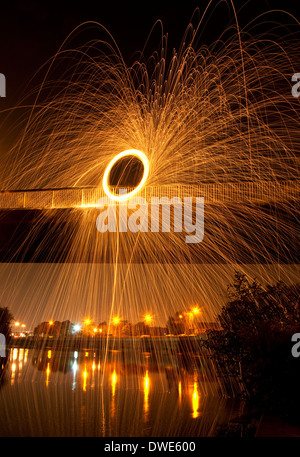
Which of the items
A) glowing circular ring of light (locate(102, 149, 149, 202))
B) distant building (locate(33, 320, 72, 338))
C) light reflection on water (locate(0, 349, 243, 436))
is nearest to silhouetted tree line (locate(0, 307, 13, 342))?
light reflection on water (locate(0, 349, 243, 436))

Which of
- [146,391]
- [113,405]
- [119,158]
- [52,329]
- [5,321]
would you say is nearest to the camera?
[113,405]

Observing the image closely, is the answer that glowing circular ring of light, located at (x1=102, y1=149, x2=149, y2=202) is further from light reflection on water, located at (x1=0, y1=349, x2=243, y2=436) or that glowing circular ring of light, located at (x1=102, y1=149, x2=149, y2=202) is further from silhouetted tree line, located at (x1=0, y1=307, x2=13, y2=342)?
silhouetted tree line, located at (x1=0, y1=307, x2=13, y2=342)

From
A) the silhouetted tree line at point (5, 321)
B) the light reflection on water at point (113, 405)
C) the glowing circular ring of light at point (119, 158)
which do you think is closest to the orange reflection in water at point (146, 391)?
the light reflection on water at point (113, 405)

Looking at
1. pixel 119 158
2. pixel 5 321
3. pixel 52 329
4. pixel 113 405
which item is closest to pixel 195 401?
pixel 113 405

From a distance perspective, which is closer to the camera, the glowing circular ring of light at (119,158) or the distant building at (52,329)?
the glowing circular ring of light at (119,158)

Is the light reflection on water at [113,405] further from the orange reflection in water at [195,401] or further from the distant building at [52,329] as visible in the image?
the distant building at [52,329]

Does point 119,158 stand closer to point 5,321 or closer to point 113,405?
point 113,405

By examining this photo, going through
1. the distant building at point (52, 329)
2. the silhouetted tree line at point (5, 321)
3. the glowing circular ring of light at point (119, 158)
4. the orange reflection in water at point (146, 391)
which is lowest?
the distant building at point (52, 329)

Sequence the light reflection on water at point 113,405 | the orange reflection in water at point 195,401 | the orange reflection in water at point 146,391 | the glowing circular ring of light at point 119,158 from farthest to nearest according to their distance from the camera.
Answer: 1. the glowing circular ring of light at point 119,158
2. the orange reflection in water at point 146,391
3. the orange reflection in water at point 195,401
4. the light reflection on water at point 113,405

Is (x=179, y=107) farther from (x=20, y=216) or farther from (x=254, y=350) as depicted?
(x=254, y=350)
